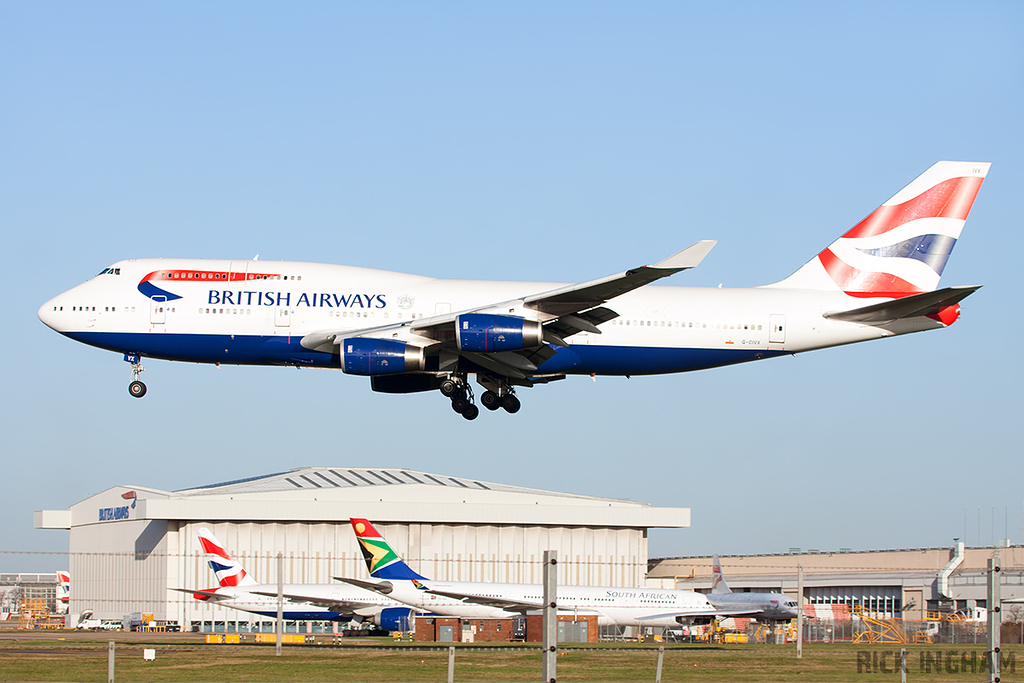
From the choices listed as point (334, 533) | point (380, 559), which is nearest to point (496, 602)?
point (380, 559)

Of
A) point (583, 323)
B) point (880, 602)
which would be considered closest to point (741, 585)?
point (880, 602)

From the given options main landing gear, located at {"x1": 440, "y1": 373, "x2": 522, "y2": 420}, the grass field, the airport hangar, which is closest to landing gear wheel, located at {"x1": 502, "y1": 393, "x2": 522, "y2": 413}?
main landing gear, located at {"x1": 440, "y1": 373, "x2": 522, "y2": 420}

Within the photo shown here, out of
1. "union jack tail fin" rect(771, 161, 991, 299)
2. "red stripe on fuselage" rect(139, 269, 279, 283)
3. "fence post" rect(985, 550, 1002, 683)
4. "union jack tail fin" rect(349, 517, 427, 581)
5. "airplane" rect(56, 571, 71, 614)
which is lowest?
"airplane" rect(56, 571, 71, 614)

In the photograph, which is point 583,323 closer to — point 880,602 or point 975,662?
point 975,662

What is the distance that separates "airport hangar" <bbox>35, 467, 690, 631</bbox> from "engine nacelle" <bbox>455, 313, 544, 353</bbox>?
167 ft

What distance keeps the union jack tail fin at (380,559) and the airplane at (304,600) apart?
137cm

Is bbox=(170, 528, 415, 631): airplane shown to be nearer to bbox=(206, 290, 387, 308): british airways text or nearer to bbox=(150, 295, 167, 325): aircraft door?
bbox=(206, 290, 387, 308): british airways text

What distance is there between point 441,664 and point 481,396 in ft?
32.1

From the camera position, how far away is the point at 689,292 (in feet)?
146

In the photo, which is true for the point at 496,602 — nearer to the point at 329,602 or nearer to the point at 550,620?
the point at 329,602

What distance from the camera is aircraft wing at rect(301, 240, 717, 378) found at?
130 ft

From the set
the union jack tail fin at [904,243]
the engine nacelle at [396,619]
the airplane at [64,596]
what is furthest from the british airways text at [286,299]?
the airplane at [64,596]

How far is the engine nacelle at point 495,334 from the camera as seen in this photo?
39562 mm

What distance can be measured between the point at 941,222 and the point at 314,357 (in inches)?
977
